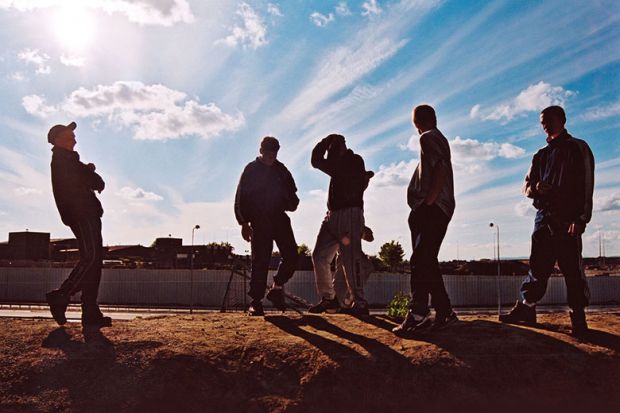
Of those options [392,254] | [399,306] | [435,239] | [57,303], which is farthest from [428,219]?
[392,254]

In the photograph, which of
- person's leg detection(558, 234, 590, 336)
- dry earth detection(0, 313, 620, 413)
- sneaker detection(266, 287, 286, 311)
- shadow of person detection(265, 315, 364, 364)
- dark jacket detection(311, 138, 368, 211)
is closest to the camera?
dry earth detection(0, 313, 620, 413)

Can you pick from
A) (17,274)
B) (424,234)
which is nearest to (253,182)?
(424,234)

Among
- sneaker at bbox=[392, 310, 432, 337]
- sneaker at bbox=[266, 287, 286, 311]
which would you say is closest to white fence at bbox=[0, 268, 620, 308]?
sneaker at bbox=[266, 287, 286, 311]

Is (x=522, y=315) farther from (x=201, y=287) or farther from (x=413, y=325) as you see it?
(x=201, y=287)

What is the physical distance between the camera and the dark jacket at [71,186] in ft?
17.2

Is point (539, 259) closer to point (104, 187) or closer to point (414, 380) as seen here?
point (414, 380)

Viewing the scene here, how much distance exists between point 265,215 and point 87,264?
6.50 ft

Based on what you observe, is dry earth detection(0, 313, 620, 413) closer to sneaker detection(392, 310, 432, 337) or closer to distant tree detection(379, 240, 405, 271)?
sneaker detection(392, 310, 432, 337)

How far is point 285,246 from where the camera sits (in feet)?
20.9

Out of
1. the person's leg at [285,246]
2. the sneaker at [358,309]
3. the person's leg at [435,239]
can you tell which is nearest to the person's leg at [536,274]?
the person's leg at [435,239]

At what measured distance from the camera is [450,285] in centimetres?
5006

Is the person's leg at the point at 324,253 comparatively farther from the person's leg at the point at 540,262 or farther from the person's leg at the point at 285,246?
the person's leg at the point at 540,262

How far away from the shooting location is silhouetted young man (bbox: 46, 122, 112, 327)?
17.0ft

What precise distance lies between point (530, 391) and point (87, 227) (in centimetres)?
413
